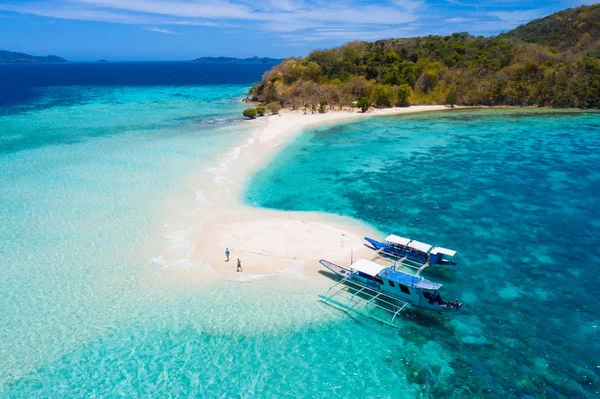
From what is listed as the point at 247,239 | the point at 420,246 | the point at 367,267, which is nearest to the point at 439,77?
the point at 420,246

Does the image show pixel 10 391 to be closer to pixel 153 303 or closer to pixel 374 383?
pixel 153 303

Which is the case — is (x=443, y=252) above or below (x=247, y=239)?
above

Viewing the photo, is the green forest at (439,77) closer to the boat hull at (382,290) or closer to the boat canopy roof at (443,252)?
the boat canopy roof at (443,252)

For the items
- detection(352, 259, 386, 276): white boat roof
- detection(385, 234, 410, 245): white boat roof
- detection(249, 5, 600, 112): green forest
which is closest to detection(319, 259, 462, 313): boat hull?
detection(352, 259, 386, 276): white boat roof

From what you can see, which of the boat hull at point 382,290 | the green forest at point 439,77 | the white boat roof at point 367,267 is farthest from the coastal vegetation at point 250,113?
the white boat roof at point 367,267

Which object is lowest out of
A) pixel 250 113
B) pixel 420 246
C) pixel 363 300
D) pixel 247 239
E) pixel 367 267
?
pixel 363 300

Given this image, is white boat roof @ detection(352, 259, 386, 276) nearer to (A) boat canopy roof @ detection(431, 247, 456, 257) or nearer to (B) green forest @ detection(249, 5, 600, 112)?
(A) boat canopy roof @ detection(431, 247, 456, 257)

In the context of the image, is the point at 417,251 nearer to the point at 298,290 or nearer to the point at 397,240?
the point at 397,240

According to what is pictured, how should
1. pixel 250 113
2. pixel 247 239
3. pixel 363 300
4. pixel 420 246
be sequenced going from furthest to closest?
pixel 250 113, pixel 247 239, pixel 420 246, pixel 363 300
